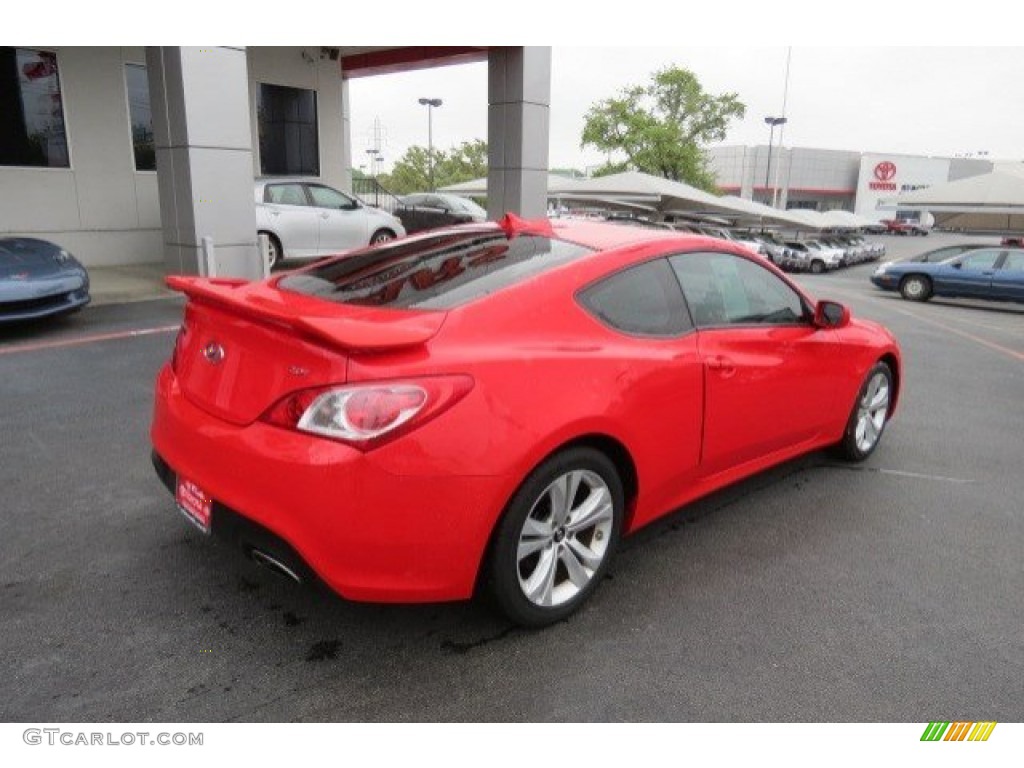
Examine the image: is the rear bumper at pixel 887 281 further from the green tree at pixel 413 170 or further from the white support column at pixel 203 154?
the green tree at pixel 413 170

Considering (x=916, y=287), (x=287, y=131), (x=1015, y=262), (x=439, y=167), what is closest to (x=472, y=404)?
(x=287, y=131)

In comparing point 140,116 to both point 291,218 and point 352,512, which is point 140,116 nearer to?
point 291,218

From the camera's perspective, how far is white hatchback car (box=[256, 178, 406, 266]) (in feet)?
36.8

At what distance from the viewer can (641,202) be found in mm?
33719

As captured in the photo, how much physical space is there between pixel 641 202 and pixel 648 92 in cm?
2358

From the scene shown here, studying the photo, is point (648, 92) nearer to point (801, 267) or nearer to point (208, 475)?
point (801, 267)

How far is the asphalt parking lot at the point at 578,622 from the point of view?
2.42 m

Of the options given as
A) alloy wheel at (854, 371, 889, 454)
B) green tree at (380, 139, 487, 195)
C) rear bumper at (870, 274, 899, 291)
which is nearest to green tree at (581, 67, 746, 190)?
green tree at (380, 139, 487, 195)

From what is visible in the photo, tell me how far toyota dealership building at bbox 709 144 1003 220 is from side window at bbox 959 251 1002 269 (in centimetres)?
6411

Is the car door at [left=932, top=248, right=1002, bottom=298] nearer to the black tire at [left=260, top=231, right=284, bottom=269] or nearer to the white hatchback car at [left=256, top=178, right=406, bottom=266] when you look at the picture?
the white hatchback car at [left=256, top=178, right=406, bottom=266]

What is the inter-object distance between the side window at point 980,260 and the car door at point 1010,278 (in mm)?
226

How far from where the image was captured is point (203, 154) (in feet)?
31.1

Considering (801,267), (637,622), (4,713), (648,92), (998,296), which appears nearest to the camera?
(4,713)

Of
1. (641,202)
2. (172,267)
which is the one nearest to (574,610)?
(172,267)
